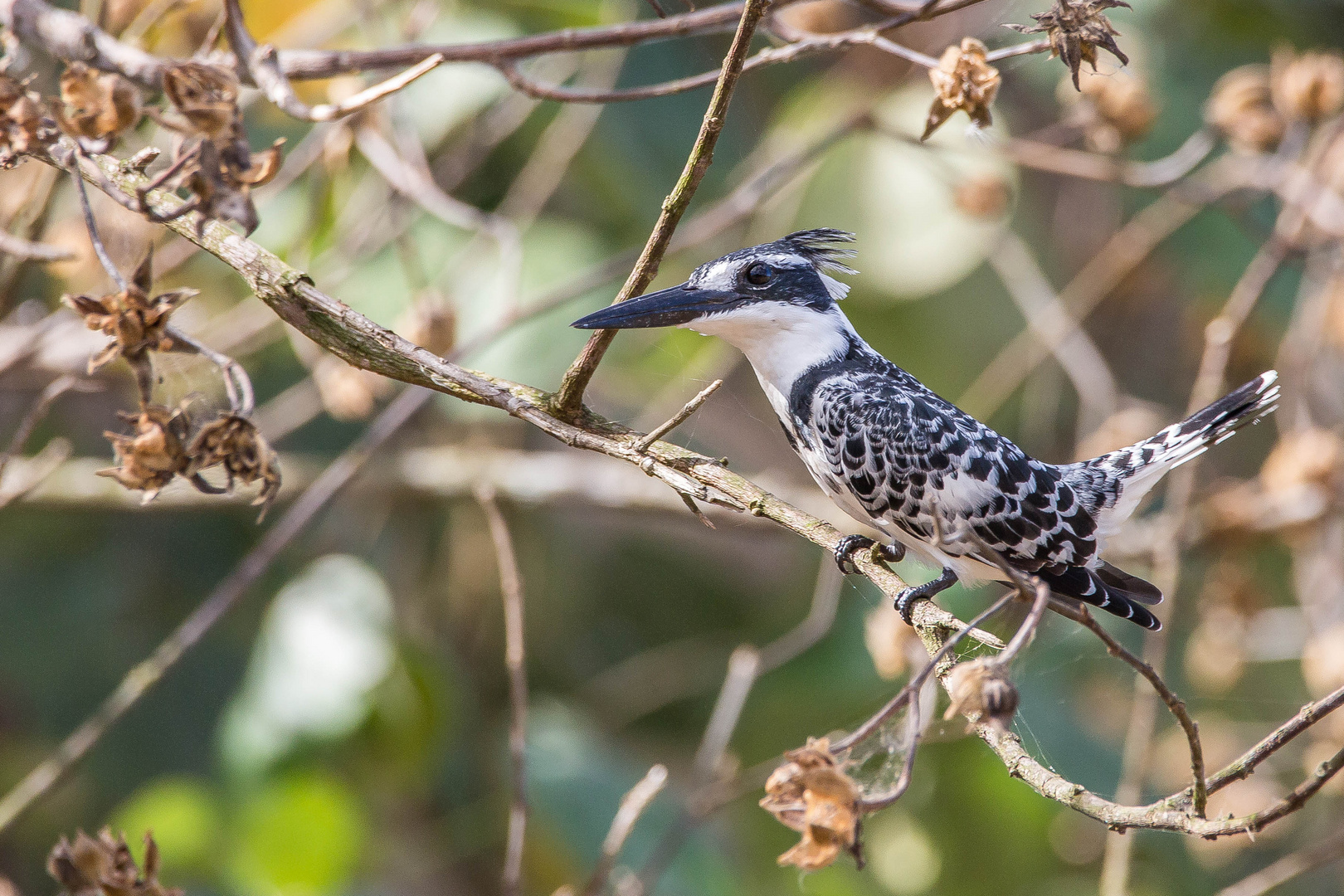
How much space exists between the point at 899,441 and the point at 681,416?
0.75 meters

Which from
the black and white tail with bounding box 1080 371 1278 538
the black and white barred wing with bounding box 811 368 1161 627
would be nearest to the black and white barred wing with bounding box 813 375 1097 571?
the black and white barred wing with bounding box 811 368 1161 627

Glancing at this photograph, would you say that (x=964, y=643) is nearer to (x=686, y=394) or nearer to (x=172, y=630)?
(x=686, y=394)

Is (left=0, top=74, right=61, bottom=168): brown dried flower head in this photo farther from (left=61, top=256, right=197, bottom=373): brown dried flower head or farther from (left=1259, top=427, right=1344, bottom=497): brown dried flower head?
(left=1259, top=427, right=1344, bottom=497): brown dried flower head

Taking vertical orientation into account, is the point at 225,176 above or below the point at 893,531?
below

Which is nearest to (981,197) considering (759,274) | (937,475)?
(759,274)

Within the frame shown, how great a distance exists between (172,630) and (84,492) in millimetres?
566

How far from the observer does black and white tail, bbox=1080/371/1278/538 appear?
6.54ft

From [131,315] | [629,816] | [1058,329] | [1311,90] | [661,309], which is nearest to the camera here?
[131,315]

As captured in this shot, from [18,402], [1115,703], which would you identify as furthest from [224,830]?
[1115,703]

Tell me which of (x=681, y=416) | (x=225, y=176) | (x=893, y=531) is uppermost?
(x=893, y=531)

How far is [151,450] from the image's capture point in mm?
1037

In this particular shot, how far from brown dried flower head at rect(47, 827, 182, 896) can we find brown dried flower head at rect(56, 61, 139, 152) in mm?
647

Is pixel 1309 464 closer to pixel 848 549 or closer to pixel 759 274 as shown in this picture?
pixel 759 274

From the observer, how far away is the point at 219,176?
0.97 m
